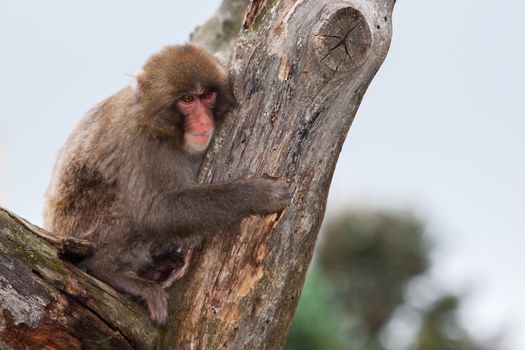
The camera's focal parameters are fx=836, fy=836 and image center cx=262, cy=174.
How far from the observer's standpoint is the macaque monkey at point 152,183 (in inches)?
247

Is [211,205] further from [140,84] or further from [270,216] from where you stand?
[140,84]

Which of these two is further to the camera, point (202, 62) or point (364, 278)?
point (364, 278)

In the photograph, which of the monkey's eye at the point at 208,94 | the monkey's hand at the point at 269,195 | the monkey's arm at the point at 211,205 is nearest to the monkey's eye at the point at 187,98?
the monkey's eye at the point at 208,94

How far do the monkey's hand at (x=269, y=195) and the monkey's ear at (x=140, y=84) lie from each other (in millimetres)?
1283

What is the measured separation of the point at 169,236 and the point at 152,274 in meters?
0.34

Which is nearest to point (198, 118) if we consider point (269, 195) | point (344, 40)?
point (269, 195)

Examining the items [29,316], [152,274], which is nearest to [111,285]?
[152,274]

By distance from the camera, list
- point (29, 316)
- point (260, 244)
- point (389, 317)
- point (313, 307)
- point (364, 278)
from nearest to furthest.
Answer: point (29, 316), point (260, 244), point (313, 307), point (389, 317), point (364, 278)

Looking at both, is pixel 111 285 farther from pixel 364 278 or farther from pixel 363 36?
pixel 364 278

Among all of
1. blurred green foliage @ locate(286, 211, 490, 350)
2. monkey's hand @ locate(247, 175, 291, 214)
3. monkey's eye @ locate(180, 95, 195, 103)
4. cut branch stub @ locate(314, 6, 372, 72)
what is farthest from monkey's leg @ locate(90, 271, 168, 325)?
blurred green foliage @ locate(286, 211, 490, 350)

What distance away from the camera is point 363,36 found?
5746mm

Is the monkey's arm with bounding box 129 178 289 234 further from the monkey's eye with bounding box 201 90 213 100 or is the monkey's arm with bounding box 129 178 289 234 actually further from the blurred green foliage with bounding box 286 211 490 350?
the blurred green foliage with bounding box 286 211 490 350

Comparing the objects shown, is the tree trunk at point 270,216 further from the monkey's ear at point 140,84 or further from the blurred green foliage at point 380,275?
the blurred green foliage at point 380,275

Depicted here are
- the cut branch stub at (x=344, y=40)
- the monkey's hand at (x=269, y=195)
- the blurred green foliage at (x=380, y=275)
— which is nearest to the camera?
the cut branch stub at (x=344, y=40)
